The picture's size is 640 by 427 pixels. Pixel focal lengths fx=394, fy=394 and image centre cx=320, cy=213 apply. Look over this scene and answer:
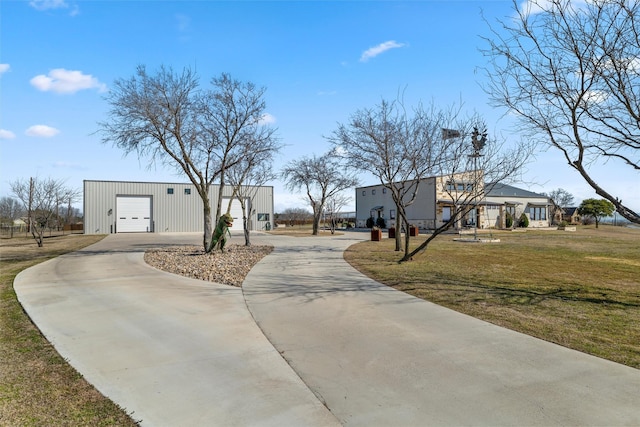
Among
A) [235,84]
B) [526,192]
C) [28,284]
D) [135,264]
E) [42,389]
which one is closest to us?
[42,389]

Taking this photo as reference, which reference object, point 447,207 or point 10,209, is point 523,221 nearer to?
point 447,207

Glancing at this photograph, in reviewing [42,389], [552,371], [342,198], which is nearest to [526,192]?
[342,198]

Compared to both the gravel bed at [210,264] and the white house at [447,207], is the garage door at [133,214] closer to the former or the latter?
the gravel bed at [210,264]

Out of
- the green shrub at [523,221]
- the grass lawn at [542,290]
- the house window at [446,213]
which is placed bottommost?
the grass lawn at [542,290]

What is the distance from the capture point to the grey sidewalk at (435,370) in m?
3.34

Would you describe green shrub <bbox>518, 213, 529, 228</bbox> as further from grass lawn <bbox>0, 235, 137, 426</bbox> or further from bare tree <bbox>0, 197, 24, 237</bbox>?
bare tree <bbox>0, 197, 24, 237</bbox>

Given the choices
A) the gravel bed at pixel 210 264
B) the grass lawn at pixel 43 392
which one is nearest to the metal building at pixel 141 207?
the gravel bed at pixel 210 264

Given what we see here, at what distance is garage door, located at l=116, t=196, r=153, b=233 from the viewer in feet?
120

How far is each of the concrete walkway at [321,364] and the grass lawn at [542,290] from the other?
1.84 feet

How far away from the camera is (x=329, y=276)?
34.2 feet

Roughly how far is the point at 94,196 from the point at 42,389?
3627 cm

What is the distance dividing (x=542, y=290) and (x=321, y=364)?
6384 mm

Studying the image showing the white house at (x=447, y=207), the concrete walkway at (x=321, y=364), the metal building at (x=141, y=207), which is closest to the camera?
the concrete walkway at (x=321, y=364)

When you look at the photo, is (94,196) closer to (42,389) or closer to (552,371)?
(42,389)
